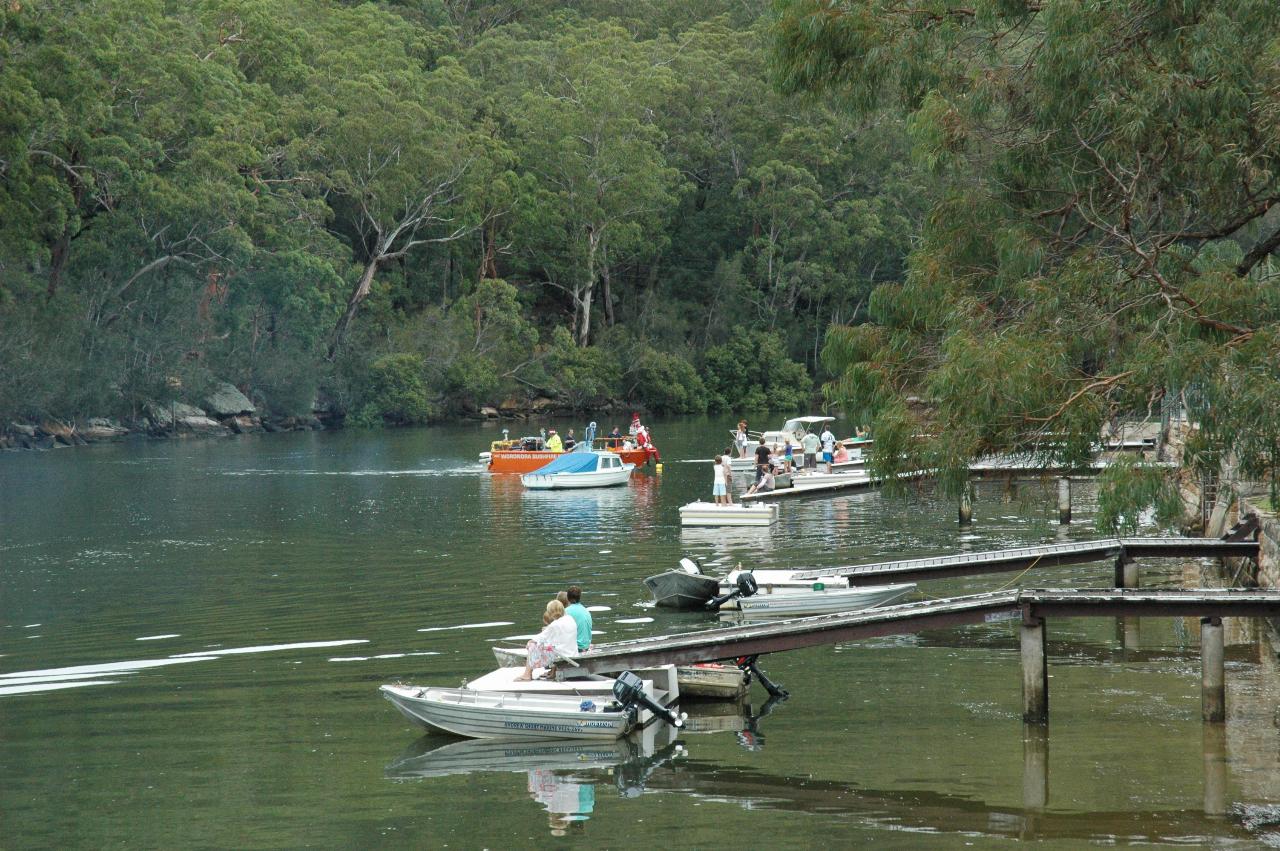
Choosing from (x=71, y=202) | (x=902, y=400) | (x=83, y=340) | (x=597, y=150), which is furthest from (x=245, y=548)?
(x=597, y=150)

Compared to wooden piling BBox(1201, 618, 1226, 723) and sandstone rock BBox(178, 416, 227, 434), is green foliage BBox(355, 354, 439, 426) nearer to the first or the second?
sandstone rock BBox(178, 416, 227, 434)

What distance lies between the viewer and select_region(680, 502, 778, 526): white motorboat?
3634 cm

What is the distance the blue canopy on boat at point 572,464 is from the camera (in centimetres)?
4953

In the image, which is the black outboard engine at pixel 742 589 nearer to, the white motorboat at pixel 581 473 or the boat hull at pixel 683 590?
the boat hull at pixel 683 590

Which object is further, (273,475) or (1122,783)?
(273,475)

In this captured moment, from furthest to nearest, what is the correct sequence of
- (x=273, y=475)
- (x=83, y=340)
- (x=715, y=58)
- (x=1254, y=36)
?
(x=715, y=58), (x=83, y=340), (x=273, y=475), (x=1254, y=36)

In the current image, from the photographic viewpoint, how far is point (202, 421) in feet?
260

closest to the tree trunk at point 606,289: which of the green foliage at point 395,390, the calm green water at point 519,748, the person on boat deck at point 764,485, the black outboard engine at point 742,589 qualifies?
the green foliage at point 395,390

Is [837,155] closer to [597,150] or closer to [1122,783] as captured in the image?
[597,150]

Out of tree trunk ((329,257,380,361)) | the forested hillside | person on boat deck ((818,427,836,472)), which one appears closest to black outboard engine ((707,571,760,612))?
person on boat deck ((818,427,836,472))

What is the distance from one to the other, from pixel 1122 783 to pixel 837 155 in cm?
8293

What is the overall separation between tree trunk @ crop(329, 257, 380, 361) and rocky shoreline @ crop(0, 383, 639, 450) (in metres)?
3.53

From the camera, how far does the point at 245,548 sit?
34.1m

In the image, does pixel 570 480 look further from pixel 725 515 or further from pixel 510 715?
pixel 510 715
